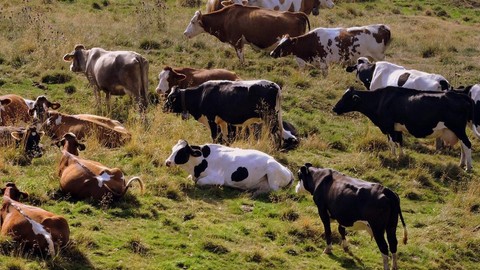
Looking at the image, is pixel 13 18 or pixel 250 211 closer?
pixel 250 211

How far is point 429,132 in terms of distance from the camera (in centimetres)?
1480

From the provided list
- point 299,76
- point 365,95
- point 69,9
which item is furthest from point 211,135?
point 69,9

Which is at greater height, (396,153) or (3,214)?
(3,214)

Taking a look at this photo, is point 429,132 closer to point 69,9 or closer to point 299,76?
point 299,76

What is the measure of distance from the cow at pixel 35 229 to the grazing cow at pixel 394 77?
355 inches

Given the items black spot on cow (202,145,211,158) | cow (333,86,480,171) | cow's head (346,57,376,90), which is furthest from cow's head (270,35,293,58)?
black spot on cow (202,145,211,158)

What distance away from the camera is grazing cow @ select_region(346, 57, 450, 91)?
1652cm

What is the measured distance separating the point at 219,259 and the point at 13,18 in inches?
562

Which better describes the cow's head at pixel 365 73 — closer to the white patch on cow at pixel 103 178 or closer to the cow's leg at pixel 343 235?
the cow's leg at pixel 343 235

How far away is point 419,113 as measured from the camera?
1477cm

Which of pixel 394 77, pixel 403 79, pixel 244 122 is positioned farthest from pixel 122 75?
pixel 403 79

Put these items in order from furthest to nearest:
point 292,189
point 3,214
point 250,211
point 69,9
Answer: point 69,9, point 292,189, point 250,211, point 3,214

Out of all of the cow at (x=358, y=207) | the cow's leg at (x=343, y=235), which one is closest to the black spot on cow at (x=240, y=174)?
the cow at (x=358, y=207)

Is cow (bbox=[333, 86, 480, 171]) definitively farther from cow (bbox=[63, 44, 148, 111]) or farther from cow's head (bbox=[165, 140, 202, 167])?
cow (bbox=[63, 44, 148, 111])
